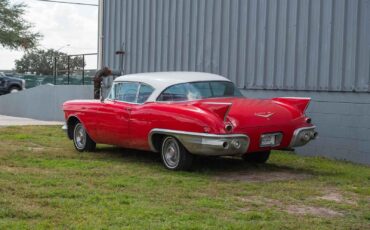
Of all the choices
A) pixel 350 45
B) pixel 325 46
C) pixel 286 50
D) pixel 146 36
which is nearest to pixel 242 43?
pixel 286 50

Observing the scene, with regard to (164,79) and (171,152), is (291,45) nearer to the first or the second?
(164,79)

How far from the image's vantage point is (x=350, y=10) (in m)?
10.1

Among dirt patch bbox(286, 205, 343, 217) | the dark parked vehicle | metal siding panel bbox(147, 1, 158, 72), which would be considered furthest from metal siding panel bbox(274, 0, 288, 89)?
the dark parked vehicle

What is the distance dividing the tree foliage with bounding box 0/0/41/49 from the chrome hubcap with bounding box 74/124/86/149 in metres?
31.3

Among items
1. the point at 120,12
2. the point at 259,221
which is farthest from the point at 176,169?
the point at 120,12

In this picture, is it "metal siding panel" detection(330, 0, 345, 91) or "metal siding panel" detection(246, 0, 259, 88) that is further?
"metal siding panel" detection(246, 0, 259, 88)

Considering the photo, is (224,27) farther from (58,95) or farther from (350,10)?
(58,95)

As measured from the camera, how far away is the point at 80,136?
1058 centimetres

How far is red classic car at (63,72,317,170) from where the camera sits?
7895 millimetres

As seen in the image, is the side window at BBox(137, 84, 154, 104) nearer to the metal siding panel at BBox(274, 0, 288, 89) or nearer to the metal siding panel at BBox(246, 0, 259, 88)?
the metal siding panel at BBox(274, 0, 288, 89)

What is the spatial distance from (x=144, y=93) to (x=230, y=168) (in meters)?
1.68

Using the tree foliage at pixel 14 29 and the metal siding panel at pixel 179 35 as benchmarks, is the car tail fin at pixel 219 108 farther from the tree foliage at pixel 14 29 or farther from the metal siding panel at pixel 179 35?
the tree foliage at pixel 14 29

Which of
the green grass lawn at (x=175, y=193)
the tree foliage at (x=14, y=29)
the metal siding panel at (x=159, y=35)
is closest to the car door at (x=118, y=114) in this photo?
the green grass lawn at (x=175, y=193)

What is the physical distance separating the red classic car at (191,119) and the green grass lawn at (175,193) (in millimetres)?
361
